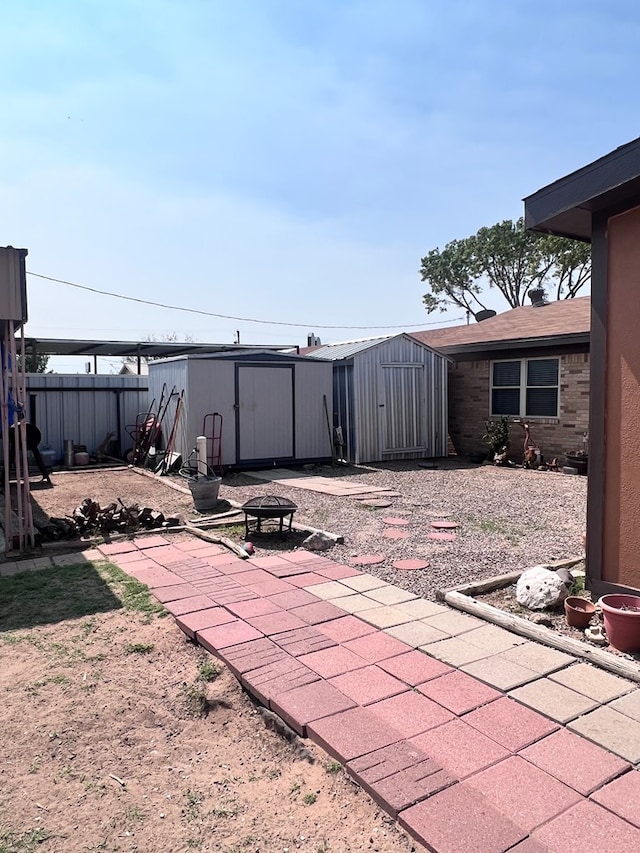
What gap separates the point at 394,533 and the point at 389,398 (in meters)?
6.70

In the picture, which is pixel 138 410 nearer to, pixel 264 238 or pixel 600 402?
pixel 264 238

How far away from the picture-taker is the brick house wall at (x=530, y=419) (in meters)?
11.3

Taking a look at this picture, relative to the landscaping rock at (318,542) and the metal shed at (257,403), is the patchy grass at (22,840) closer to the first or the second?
the landscaping rock at (318,542)

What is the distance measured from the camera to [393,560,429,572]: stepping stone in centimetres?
499

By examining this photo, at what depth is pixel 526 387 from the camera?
12336 mm

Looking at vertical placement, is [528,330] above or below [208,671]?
above

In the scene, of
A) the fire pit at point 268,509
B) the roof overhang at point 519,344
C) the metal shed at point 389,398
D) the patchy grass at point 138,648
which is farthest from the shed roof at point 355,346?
the patchy grass at point 138,648

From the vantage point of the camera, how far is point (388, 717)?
2.61 metres

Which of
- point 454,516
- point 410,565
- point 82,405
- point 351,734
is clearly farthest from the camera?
point 82,405

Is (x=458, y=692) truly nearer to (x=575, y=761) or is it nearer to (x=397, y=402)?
(x=575, y=761)

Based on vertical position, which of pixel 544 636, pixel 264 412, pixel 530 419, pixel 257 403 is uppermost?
pixel 257 403

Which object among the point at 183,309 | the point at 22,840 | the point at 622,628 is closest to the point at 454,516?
the point at 622,628

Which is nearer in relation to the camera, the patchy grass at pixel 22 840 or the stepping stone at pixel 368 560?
the patchy grass at pixel 22 840

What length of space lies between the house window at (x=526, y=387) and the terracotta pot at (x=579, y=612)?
28.6 feet
